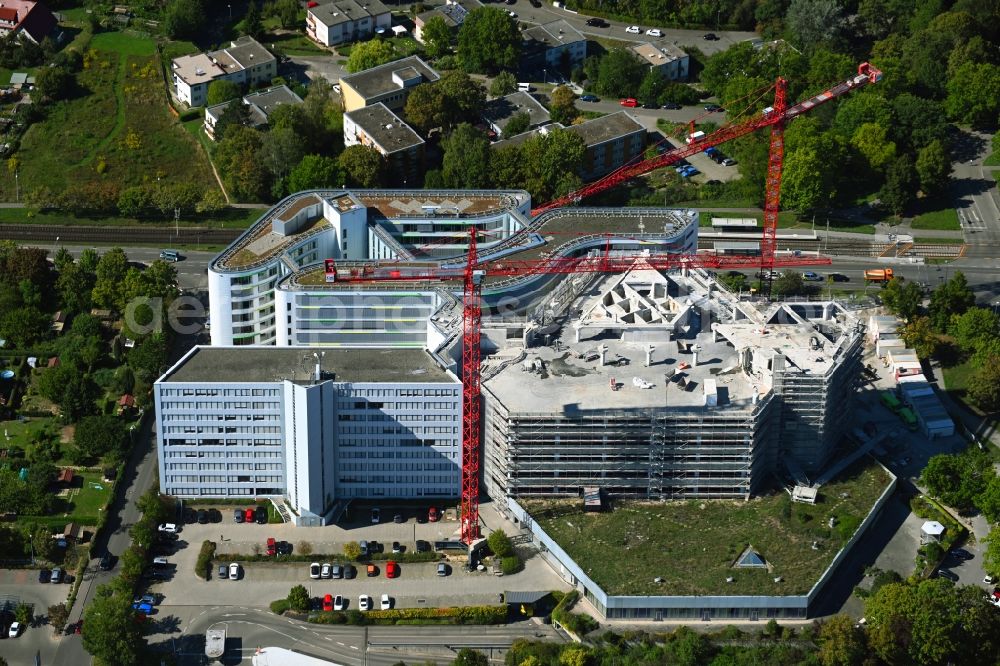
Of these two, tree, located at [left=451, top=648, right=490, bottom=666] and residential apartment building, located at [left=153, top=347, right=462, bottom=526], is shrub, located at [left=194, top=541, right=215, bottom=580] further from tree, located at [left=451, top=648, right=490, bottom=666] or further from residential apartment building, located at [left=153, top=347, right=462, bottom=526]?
tree, located at [left=451, top=648, right=490, bottom=666]

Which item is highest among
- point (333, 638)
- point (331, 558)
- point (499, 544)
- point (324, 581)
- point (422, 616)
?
point (499, 544)

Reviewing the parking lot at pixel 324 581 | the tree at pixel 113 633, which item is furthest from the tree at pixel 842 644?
the tree at pixel 113 633

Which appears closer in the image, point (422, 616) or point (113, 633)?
point (113, 633)

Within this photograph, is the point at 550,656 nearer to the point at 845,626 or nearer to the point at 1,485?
the point at 845,626

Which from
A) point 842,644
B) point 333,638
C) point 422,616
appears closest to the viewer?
point 842,644

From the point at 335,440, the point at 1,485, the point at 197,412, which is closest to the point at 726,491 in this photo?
the point at 335,440

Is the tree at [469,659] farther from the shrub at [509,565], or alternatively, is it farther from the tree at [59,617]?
the tree at [59,617]

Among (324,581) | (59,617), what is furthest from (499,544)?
(59,617)

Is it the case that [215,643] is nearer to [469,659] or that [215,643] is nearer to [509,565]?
[469,659]
